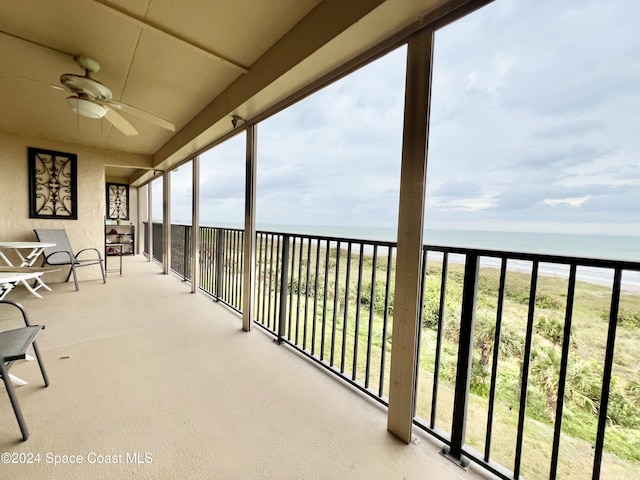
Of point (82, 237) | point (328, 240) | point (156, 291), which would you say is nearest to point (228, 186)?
point (82, 237)

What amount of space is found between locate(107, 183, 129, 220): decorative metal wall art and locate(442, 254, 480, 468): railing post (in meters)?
9.38

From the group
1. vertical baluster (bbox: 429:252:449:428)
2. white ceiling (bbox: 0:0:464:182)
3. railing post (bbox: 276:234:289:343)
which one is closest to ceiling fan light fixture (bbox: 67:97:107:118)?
white ceiling (bbox: 0:0:464:182)

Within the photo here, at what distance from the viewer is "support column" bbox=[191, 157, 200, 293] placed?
12.3 feet

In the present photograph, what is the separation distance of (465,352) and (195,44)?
2563mm

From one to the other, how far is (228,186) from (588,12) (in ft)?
55.5

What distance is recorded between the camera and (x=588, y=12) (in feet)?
7.41

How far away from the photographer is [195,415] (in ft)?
4.68

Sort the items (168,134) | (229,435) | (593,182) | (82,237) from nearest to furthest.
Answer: (229,435) → (593,182) → (168,134) → (82,237)

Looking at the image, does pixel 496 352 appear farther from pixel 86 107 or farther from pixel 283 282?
pixel 86 107

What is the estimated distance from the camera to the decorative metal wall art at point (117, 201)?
7.70 meters

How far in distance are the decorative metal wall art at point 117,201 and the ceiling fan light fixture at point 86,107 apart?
6812mm

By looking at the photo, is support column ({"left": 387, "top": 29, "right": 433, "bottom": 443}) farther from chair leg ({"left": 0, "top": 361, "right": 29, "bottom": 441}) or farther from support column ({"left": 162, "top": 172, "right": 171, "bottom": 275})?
support column ({"left": 162, "top": 172, "right": 171, "bottom": 275})

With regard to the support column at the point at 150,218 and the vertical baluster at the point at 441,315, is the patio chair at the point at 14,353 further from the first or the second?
the support column at the point at 150,218

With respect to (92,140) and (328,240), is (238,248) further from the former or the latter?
(92,140)
